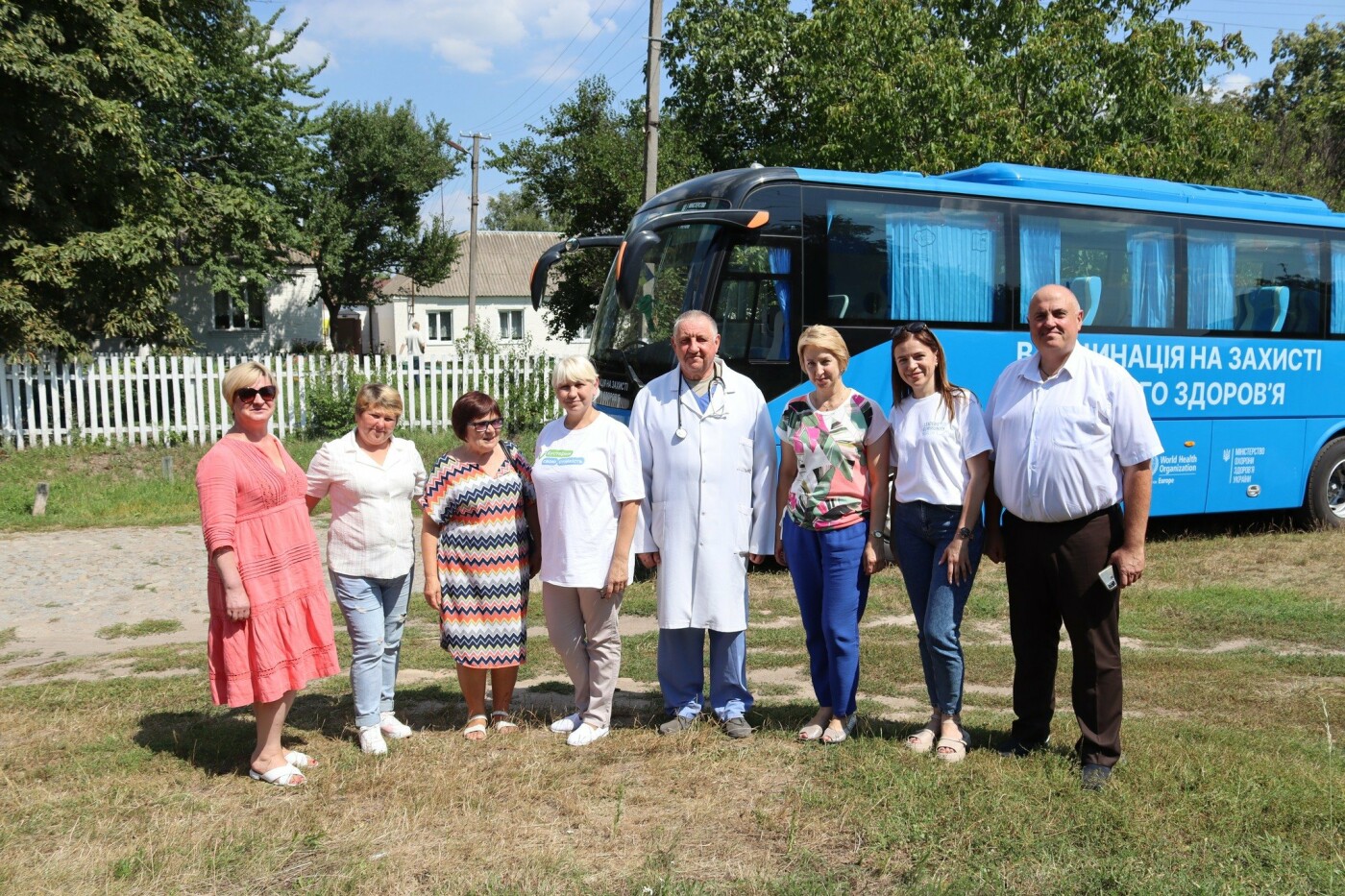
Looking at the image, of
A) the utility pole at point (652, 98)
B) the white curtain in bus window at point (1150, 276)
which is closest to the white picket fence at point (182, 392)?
the utility pole at point (652, 98)

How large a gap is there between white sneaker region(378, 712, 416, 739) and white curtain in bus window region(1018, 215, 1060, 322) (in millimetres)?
7171

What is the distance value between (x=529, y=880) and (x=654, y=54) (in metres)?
16.3

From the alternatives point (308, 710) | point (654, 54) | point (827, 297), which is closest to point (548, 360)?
point (654, 54)

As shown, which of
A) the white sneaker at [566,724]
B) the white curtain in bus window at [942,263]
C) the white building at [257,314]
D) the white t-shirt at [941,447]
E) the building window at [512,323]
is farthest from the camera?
the building window at [512,323]

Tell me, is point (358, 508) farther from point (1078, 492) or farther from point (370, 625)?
point (1078, 492)

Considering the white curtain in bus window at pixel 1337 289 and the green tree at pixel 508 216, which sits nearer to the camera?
the white curtain in bus window at pixel 1337 289

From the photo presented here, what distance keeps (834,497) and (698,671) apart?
1.13 m

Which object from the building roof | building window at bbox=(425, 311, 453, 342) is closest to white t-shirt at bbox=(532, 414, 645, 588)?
the building roof

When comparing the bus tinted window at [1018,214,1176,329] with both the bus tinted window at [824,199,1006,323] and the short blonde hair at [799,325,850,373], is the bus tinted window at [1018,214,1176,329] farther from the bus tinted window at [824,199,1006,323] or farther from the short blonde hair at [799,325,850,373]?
the short blonde hair at [799,325,850,373]

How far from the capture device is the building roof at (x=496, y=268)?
51.9 metres

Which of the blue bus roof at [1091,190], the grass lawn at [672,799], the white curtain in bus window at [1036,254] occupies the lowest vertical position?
the grass lawn at [672,799]

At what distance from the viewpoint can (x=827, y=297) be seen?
941 cm

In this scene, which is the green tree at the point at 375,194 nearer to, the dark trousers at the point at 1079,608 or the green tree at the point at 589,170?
the green tree at the point at 589,170

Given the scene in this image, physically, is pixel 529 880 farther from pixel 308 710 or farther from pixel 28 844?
pixel 308 710
